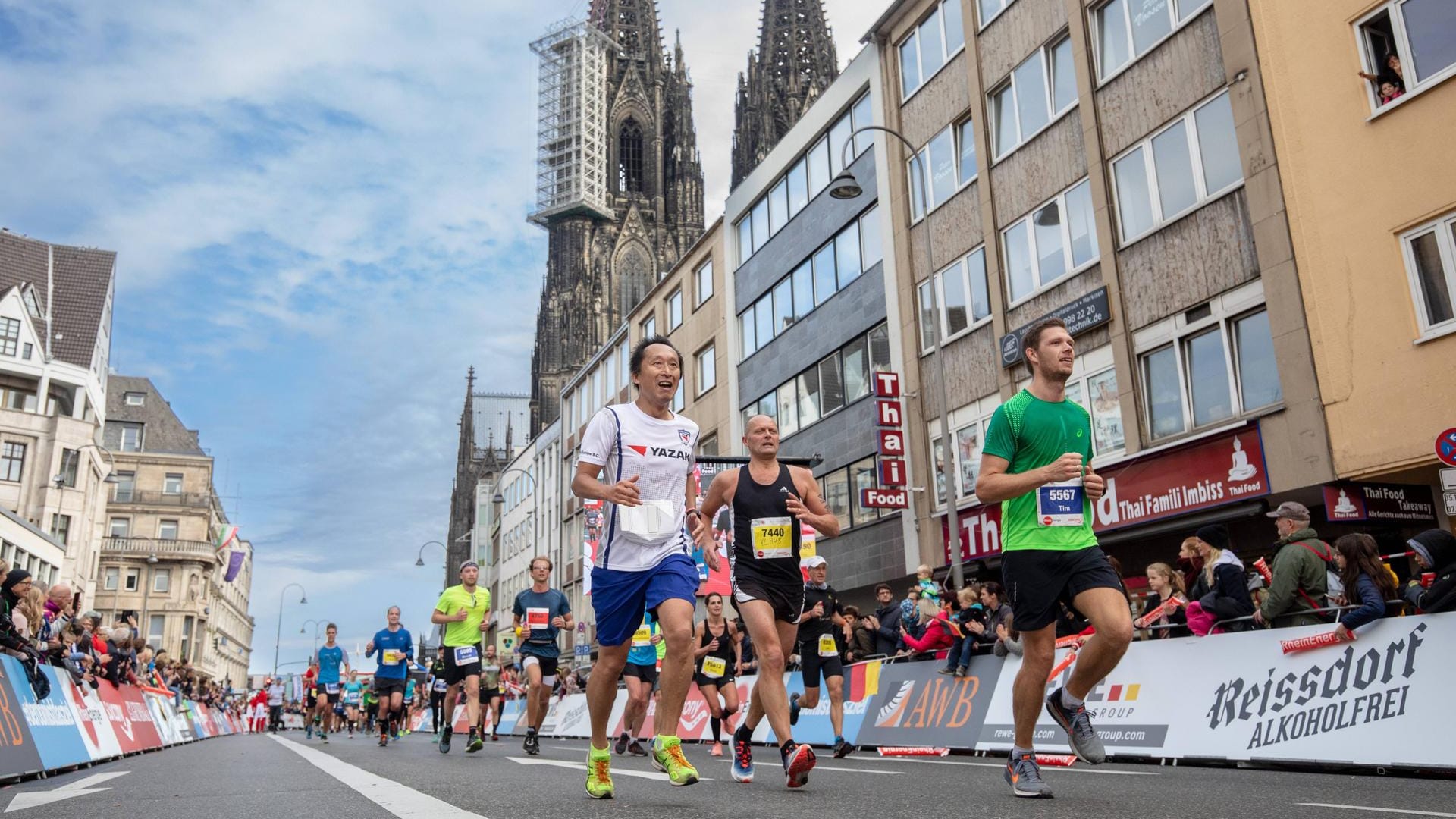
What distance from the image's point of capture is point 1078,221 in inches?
821

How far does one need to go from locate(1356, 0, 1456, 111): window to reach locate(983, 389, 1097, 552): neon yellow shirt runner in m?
11.6

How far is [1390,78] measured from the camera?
15.4 metres

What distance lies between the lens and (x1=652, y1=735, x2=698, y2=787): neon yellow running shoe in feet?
18.9

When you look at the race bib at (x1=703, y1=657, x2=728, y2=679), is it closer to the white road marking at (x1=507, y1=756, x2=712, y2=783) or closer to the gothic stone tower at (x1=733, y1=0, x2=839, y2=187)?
the white road marking at (x1=507, y1=756, x2=712, y2=783)

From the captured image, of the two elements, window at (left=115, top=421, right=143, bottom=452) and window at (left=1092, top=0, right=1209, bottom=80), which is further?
window at (left=115, top=421, right=143, bottom=452)

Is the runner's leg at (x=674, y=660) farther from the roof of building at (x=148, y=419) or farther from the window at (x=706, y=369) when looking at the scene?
the roof of building at (x=148, y=419)

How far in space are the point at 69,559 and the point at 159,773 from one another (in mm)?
53558

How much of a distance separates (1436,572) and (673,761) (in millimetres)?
5649

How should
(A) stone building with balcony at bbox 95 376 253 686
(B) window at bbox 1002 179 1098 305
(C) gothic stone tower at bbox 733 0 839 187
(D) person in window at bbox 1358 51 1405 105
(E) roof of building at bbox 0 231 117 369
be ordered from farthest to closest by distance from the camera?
(C) gothic stone tower at bbox 733 0 839 187
(A) stone building with balcony at bbox 95 376 253 686
(E) roof of building at bbox 0 231 117 369
(B) window at bbox 1002 179 1098 305
(D) person in window at bbox 1358 51 1405 105

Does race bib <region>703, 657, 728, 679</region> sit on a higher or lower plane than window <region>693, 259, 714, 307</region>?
lower

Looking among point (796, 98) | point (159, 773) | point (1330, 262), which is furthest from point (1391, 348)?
point (796, 98)

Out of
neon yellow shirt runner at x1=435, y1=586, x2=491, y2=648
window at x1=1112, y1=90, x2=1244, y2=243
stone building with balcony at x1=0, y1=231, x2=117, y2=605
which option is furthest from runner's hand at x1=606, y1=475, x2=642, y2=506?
stone building with balcony at x1=0, y1=231, x2=117, y2=605

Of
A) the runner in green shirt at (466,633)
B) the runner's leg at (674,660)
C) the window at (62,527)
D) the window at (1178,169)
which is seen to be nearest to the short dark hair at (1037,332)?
the runner's leg at (674,660)

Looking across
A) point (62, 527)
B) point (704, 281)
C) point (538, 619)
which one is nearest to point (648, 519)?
point (538, 619)
